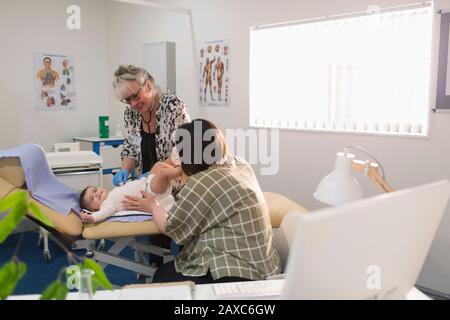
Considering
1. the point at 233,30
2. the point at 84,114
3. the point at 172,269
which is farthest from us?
the point at 84,114

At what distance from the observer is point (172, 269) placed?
1.94 meters

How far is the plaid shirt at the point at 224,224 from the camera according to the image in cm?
172

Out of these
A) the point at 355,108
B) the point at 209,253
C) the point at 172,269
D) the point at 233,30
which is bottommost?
the point at 172,269

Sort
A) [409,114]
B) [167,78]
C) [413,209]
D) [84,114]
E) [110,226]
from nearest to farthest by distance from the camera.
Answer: [413,209] → [110,226] → [409,114] → [167,78] → [84,114]

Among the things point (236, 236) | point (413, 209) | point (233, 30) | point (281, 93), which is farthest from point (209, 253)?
point (233, 30)

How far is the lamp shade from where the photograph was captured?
1.16m

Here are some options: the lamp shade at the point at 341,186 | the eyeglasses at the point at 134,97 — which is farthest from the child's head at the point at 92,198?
the lamp shade at the point at 341,186

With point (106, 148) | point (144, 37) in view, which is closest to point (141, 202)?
point (106, 148)

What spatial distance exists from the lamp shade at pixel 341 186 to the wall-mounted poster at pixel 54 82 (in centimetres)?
401

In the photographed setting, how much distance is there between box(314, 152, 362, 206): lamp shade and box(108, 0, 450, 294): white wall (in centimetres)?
182

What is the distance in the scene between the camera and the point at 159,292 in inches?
50.7

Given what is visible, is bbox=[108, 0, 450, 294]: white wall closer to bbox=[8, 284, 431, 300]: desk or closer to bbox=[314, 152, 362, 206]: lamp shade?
bbox=[8, 284, 431, 300]: desk

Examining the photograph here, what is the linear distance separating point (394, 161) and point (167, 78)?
2.28 meters
